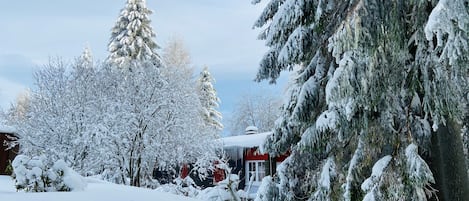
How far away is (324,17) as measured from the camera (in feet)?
12.3

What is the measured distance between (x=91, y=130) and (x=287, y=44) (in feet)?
26.9

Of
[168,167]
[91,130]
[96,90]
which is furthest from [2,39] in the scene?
[168,167]

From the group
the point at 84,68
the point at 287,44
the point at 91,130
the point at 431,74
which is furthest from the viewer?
the point at 84,68

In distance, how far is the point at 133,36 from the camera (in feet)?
60.7

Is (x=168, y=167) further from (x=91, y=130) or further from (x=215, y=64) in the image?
(x=215, y=64)

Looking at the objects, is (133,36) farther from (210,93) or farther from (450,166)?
(450,166)

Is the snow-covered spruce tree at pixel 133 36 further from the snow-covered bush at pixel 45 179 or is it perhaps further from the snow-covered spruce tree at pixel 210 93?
the snow-covered bush at pixel 45 179

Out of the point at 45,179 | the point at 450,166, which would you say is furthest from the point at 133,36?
the point at 450,166

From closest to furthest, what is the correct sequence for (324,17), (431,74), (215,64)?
(431,74) < (324,17) < (215,64)

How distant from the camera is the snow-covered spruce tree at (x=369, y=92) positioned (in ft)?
9.09

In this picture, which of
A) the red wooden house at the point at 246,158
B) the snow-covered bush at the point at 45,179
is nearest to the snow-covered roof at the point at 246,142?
the red wooden house at the point at 246,158

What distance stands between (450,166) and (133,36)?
17004 mm

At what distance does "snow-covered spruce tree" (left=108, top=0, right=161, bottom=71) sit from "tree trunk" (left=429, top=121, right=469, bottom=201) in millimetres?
15403

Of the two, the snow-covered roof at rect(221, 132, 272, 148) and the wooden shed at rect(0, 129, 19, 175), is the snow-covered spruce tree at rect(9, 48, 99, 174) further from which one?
the snow-covered roof at rect(221, 132, 272, 148)
